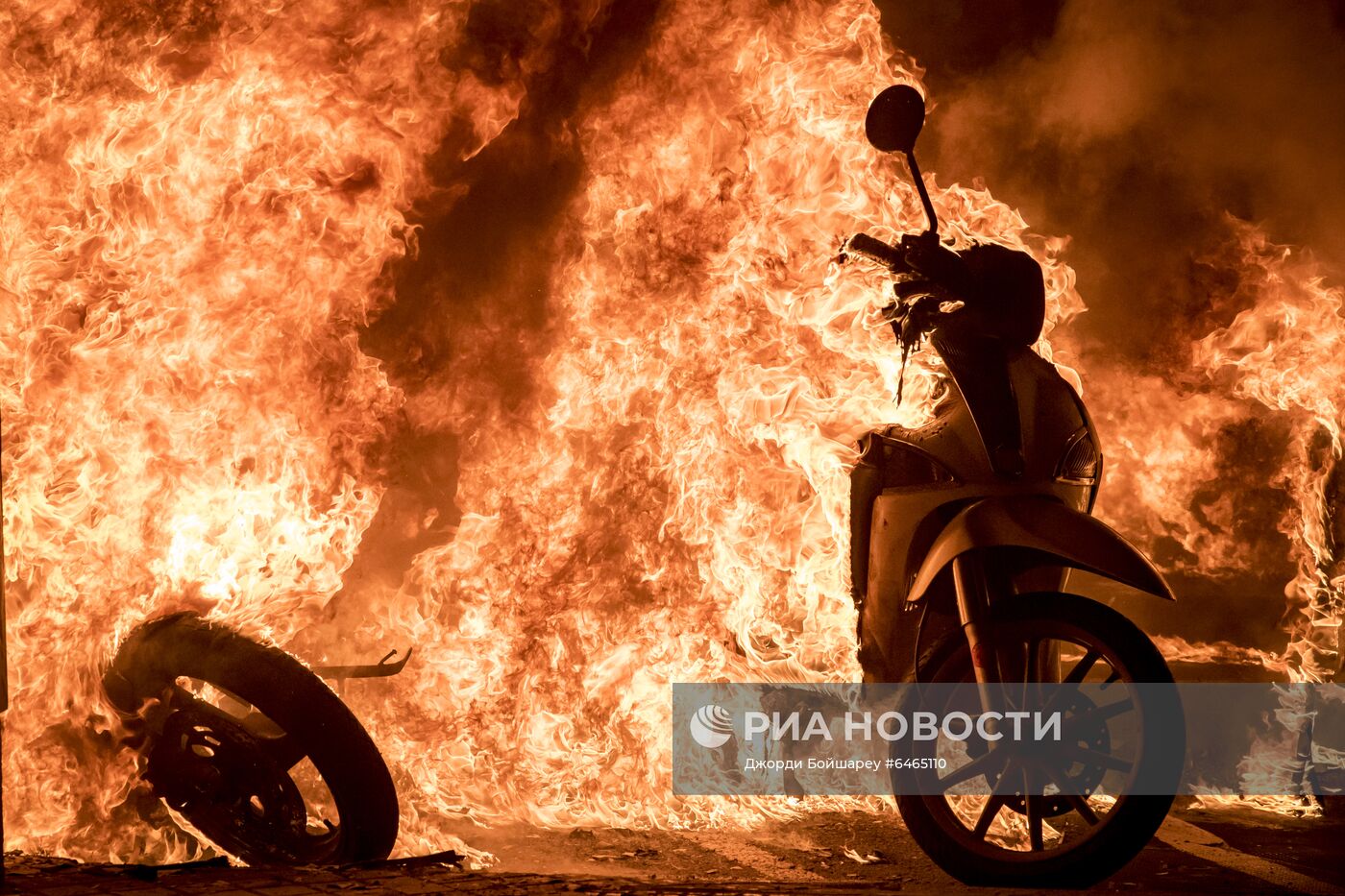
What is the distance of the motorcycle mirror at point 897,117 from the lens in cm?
548

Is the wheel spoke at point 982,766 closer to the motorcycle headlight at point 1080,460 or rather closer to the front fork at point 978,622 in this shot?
the front fork at point 978,622

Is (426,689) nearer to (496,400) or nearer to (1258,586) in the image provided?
(496,400)

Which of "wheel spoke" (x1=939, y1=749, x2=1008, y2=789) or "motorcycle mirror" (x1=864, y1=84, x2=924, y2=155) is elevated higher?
"motorcycle mirror" (x1=864, y1=84, x2=924, y2=155)

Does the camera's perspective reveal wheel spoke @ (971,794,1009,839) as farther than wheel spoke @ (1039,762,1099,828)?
Yes

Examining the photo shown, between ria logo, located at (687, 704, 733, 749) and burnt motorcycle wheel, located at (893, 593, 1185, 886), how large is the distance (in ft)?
8.57

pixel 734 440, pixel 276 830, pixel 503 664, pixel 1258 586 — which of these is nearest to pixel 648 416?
pixel 734 440

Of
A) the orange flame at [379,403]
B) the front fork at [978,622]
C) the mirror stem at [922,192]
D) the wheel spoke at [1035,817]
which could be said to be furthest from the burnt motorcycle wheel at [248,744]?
the mirror stem at [922,192]

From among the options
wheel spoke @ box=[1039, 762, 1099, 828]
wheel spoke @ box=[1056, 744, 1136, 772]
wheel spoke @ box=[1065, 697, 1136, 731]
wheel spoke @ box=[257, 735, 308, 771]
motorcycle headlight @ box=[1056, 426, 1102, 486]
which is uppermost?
motorcycle headlight @ box=[1056, 426, 1102, 486]

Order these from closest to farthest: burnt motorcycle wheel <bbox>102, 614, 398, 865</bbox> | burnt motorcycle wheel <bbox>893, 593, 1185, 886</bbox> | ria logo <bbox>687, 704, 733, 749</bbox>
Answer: burnt motorcycle wheel <bbox>893, 593, 1185, 886</bbox>
burnt motorcycle wheel <bbox>102, 614, 398, 865</bbox>
ria logo <bbox>687, 704, 733, 749</bbox>

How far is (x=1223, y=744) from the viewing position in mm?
7801

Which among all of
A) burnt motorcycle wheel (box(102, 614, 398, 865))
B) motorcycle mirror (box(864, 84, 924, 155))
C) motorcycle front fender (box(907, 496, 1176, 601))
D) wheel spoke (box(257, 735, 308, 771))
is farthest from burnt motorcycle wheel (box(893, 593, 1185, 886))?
wheel spoke (box(257, 735, 308, 771))

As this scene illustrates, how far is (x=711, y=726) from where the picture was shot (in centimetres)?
737

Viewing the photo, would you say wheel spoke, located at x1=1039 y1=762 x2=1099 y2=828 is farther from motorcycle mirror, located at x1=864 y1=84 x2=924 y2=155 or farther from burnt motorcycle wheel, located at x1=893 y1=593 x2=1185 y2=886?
motorcycle mirror, located at x1=864 y1=84 x2=924 y2=155

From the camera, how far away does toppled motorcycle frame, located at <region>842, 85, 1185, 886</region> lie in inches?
176
